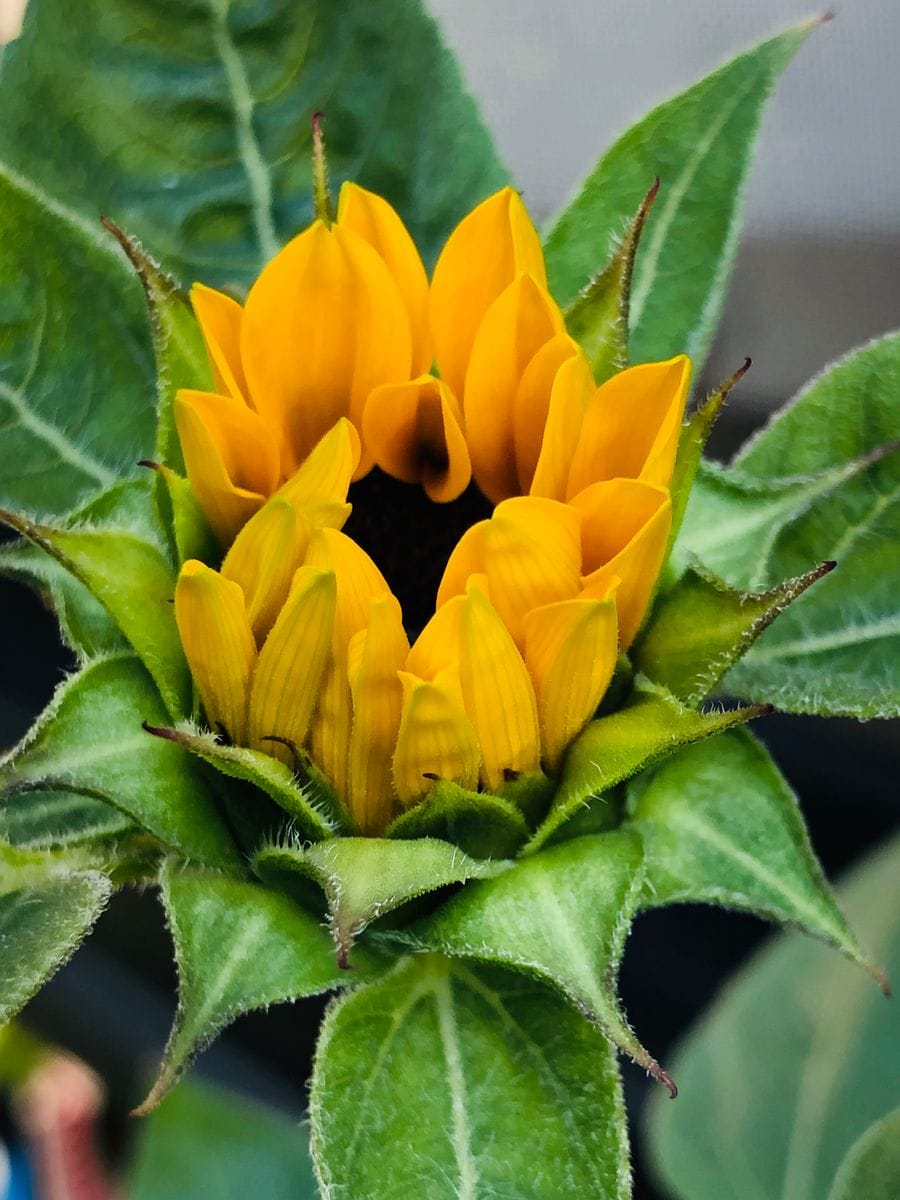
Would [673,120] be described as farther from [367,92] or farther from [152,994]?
[152,994]

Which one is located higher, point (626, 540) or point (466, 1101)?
point (626, 540)

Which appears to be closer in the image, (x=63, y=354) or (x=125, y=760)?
(x=125, y=760)

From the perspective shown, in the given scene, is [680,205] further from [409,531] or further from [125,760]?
[125,760]

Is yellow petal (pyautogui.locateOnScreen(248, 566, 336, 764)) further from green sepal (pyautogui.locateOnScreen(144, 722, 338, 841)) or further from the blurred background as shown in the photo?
the blurred background

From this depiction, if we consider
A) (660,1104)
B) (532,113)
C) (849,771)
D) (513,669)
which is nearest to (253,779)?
(513,669)

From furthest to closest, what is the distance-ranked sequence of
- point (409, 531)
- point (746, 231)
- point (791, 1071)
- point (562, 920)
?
point (746, 231) < point (791, 1071) < point (409, 531) < point (562, 920)

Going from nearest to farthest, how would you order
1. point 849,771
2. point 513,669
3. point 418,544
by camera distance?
1. point 513,669
2. point 418,544
3. point 849,771

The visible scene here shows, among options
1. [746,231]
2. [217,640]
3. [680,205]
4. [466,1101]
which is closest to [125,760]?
[217,640]
